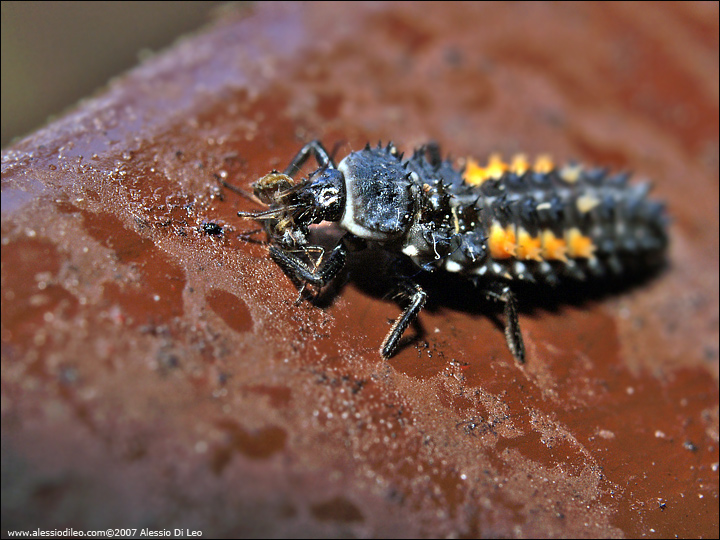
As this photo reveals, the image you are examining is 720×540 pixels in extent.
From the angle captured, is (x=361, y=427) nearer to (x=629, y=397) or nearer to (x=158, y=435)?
(x=158, y=435)

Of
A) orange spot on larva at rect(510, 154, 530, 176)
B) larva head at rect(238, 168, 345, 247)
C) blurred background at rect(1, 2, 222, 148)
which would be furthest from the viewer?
blurred background at rect(1, 2, 222, 148)

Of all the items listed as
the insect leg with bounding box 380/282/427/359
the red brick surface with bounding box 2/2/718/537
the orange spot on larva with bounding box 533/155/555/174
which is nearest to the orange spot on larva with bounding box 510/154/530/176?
the orange spot on larva with bounding box 533/155/555/174

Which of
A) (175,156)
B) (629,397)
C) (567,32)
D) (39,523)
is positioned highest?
A: (567,32)

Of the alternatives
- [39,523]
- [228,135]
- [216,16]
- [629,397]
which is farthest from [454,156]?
[39,523]

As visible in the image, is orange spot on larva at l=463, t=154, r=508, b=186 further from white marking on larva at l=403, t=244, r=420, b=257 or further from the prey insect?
white marking on larva at l=403, t=244, r=420, b=257

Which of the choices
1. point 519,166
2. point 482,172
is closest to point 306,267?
point 482,172

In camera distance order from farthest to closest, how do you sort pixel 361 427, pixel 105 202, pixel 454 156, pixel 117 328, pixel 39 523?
pixel 454 156 → pixel 105 202 → pixel 361 427 → pixel 117 328 → pixel 39 523
